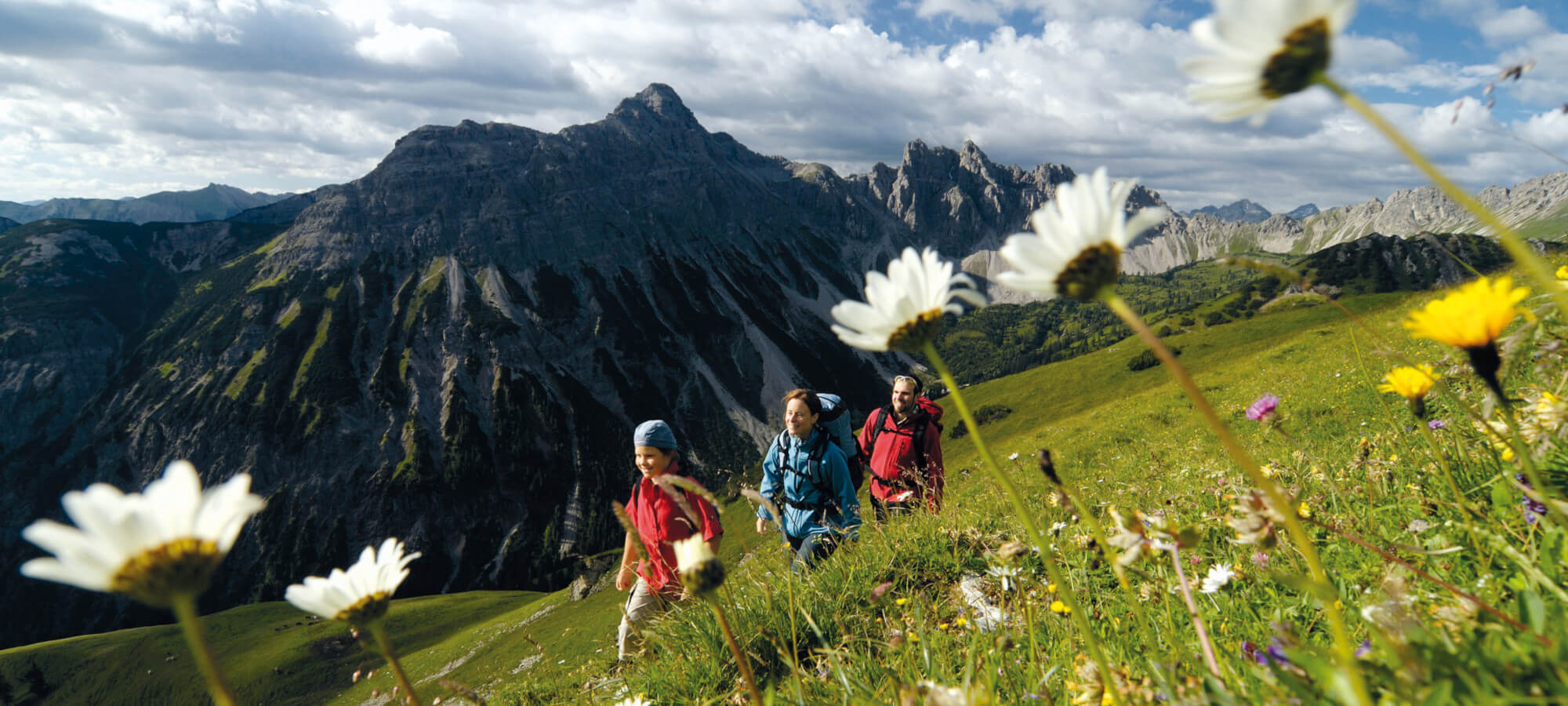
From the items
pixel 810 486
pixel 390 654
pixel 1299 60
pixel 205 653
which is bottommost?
pixel 810 486

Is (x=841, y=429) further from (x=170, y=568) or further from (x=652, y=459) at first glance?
(x=170, y=568)

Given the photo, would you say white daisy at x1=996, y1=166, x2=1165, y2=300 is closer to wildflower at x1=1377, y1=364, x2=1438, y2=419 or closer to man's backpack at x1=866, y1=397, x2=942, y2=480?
wildflower at x1=1377, y1=364, x2=1438, y2=419

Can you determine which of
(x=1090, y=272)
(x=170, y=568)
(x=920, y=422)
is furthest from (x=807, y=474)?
(x=170, y=568)

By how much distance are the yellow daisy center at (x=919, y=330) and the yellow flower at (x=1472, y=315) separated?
128cm

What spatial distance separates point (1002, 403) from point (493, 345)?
116m

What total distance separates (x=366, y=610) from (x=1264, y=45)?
9.71 feet

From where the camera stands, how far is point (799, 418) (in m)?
8.73

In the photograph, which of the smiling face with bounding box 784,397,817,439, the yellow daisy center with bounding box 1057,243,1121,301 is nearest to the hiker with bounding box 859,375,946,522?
the smiling face with bounding box 784,397,817,439

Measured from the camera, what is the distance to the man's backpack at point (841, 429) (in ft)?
31.2

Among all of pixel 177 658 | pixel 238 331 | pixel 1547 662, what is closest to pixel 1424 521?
pixel 1547 662

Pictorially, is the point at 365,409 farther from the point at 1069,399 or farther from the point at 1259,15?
the point at 1259,15

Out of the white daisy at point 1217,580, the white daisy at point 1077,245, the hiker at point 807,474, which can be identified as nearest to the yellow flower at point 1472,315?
the white daisy at point 1077,245

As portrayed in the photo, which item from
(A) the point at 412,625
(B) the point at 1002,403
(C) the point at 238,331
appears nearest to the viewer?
(A) the point at 412,625

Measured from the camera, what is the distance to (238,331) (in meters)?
152
